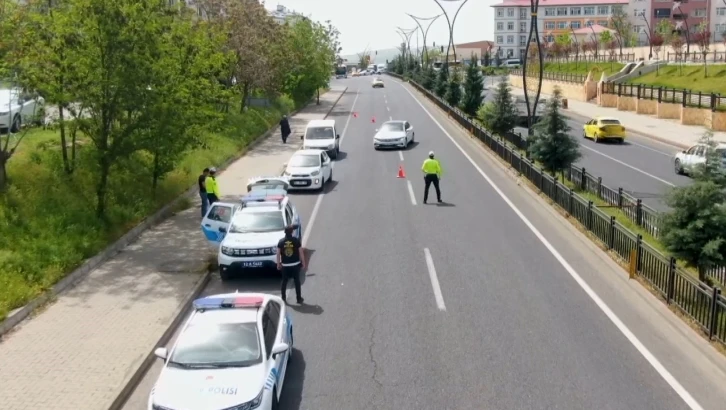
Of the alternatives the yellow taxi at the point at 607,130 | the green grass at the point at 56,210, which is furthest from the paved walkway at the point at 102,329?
the yellow taxi at the point at 607,130

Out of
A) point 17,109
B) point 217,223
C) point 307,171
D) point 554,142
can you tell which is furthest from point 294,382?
point 17,109

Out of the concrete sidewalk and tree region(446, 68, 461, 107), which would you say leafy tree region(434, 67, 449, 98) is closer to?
tree region(446, 68, 461, 107)

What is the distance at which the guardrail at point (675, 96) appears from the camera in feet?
150

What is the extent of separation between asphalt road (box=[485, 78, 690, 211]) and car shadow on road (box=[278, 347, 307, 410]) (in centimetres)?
1345

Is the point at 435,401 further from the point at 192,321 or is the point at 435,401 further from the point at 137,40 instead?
the point at 137,40

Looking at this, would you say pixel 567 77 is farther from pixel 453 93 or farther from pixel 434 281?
pixel 434 281

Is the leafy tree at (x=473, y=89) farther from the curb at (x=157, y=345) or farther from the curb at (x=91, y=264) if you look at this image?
the curb at (x=157, y=345)

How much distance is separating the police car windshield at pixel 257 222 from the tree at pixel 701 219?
8054 mm

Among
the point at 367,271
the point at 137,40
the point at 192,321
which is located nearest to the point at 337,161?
the point at 137,40

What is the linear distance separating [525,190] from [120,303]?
50.5 feet

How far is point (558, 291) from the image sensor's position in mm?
14523

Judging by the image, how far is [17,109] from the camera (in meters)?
27.7

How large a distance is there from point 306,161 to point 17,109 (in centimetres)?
1079

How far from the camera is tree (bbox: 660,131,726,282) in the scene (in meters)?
13.8
